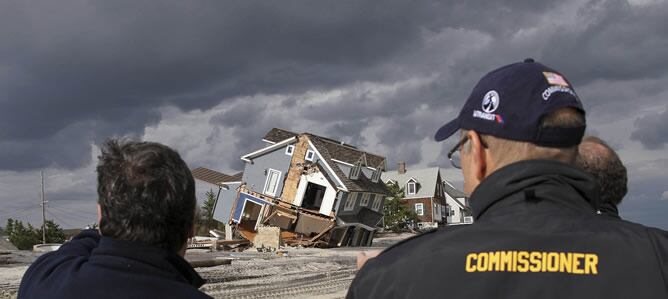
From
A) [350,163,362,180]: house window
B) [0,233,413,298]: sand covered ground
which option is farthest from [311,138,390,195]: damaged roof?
[0,233,413,298]: sand covered ground

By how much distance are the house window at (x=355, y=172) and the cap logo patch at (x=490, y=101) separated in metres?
44.9

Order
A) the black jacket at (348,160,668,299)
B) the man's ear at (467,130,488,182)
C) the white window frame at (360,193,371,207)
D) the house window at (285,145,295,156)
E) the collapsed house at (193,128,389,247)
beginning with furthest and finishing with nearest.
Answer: the white window frame at (360,193,371,207), the house window at (285,145,295,156), the collapsed house at (193,128,389,247), the man's ear at (467,130,488,182), the black jacket at (348,160,668,299)

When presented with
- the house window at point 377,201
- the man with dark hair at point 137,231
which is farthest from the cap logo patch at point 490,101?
the house window at point 377,201

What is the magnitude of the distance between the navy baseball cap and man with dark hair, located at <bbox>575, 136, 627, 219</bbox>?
2.04 metres

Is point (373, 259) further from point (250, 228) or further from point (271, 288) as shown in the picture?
point (250, 228)

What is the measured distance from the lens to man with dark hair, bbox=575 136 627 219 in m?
4.43

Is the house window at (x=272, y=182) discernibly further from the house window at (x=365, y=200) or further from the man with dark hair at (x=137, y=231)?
the man with dark hair at (x=137, y=231)

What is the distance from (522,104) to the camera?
2504 millimetres

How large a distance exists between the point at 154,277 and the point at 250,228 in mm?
43018

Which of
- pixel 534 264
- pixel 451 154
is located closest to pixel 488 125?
pixel 451 154

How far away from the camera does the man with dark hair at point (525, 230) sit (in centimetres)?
215

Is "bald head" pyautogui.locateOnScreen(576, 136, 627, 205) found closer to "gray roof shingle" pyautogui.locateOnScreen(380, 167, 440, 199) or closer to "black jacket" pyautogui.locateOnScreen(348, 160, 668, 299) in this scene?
"black jacket" pyautogui.locateOnScreen(348, 160, 668, 299)

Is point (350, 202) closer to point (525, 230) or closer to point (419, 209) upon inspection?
point (419, 209)

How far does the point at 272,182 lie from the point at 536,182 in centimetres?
4344
